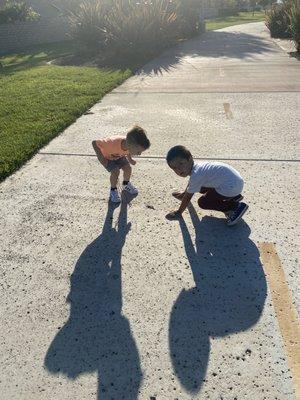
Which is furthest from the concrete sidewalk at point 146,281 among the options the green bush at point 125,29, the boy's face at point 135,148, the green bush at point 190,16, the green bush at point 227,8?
the green bush at point 227,8

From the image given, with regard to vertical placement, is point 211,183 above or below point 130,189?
above

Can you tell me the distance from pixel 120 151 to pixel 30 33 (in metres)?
18.0

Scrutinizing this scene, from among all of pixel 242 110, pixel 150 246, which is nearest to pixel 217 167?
pixel 150 246

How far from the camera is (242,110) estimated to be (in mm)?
7582

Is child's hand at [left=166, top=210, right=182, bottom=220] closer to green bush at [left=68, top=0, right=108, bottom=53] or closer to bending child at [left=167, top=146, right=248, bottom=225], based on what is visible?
bending child at [left=167, top=146, right=248, bottom=225]

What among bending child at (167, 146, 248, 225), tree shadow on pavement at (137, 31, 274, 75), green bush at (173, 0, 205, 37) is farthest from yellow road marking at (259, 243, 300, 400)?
green bush at (173, 0, 205, 37)

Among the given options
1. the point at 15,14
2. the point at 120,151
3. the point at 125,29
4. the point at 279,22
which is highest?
the point at 15,14

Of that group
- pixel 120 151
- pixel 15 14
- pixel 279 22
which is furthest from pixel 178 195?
pixel 15 14

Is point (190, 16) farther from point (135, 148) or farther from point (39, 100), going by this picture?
point (135, 148)

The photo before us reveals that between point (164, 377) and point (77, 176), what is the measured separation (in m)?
3.20

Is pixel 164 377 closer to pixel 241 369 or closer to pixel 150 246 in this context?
pixel 241 369

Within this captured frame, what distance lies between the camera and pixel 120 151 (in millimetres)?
4102

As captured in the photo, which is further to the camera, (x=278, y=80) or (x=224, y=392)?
(x=278, y=80)

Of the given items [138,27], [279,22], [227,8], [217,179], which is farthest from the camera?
[227,8]
